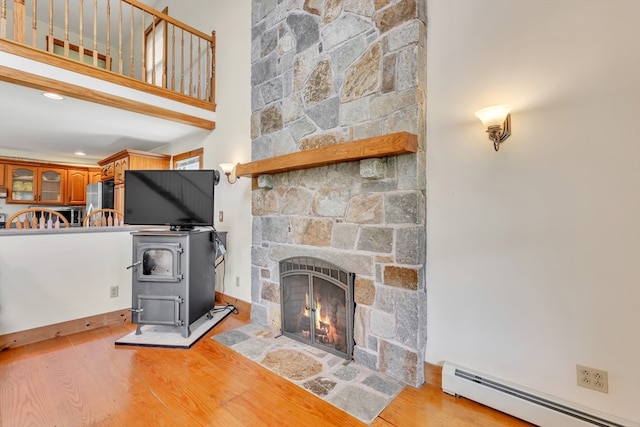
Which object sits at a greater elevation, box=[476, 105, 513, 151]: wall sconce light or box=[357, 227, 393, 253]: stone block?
box=[476, 105, 513, 151]: wall sconce light

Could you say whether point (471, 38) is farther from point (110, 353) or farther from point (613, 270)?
point (110, 353)

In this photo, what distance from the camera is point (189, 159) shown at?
4461 mm

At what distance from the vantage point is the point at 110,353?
243 centimetres

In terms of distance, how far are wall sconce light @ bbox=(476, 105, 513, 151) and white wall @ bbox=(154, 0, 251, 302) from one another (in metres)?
2.41

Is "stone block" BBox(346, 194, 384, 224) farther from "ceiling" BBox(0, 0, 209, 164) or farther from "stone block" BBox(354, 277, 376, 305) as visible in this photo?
"ceiling" BBox(0, 0, 209, 164)

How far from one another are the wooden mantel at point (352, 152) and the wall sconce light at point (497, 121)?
406 mm

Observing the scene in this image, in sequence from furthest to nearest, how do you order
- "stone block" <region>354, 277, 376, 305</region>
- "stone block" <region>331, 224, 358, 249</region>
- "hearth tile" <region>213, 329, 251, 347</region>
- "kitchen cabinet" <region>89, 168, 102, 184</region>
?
1. "kitchen cabinet" <region>89, 168, 102, 184</region>
2. "hearth tile" <region>213, 329, 251, 347</region>
3. "stone block" <region>331, 224, 358, 249</region>
4. "stone block" <region>354, 277, 376, 305</region>

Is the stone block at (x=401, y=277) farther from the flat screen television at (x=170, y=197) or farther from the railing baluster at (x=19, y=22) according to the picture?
the railing baluster at (x=19, y=22)

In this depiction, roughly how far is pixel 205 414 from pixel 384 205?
1.70 meters

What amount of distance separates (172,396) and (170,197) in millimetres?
1792

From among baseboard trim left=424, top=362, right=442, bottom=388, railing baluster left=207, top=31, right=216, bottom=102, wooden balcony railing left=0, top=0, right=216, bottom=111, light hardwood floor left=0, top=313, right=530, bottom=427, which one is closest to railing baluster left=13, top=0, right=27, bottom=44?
wooden balcony railing left=0, top=0, right=216, bottom=111

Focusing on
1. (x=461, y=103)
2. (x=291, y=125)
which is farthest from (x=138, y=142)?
(x=461, y=103)

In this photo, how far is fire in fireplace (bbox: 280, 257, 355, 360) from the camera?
2.33 meters

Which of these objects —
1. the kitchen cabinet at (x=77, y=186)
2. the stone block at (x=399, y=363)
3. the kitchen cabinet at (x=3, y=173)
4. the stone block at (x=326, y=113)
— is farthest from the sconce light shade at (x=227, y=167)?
the kitchen cabinet at (x=3, y=173)
